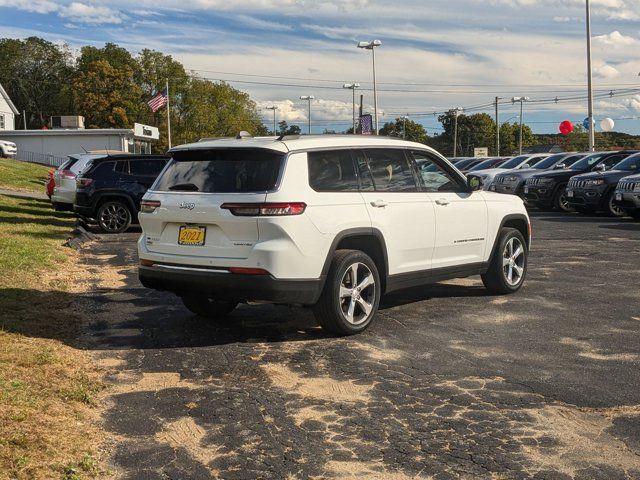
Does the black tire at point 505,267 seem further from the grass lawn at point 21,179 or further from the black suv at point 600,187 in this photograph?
the grass lawn at point 21,179

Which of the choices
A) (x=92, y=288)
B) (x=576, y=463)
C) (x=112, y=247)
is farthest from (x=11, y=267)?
(x=576, y=463)

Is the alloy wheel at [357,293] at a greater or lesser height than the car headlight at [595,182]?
lesser

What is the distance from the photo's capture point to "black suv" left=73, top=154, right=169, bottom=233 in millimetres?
16000

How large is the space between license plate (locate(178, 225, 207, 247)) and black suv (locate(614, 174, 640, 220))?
13588mm

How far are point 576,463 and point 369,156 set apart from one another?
3850 mm

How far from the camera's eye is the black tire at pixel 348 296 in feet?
20.9

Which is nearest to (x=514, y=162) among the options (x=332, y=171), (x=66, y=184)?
(x=66, y=184)

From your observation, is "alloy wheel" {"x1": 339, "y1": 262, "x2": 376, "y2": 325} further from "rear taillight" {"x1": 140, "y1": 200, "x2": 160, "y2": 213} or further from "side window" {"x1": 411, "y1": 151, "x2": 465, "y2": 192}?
"rear taillight" {"x1": 140, "y1": 200, "x2": 160, "y2": 213}

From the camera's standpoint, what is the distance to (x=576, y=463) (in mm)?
3814

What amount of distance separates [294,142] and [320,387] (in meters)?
2.26

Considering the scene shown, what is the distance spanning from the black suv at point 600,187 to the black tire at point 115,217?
11663 millimetres

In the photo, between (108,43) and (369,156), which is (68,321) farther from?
(108,43)

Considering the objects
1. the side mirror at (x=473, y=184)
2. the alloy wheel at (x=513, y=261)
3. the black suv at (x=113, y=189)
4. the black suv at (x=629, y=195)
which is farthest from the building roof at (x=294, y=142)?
the black suv at (x=629, y=195)

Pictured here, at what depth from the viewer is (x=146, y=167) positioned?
16594mm
